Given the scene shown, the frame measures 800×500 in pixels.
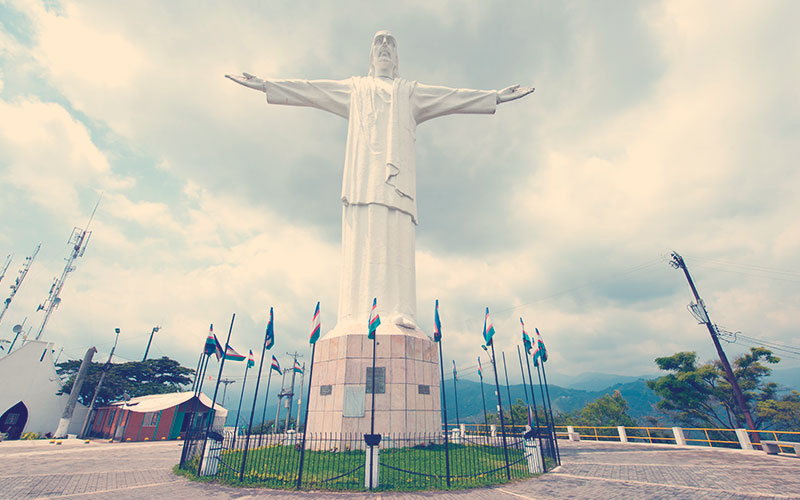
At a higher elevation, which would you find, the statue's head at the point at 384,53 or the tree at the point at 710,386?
the statue's head at the point at 384,53

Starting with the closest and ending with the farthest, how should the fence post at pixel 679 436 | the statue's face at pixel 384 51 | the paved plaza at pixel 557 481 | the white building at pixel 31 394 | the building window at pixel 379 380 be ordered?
the paved plaza at pixel 557 481, the building window at pixel 379 380, the statue's face at pixel 384 51, the fence post at pixel 679 436, the white building at pixel 31 394

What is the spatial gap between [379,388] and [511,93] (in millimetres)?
14173

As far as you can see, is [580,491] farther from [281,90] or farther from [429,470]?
[281,90]

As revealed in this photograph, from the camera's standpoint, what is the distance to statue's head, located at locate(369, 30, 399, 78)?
1798 cm

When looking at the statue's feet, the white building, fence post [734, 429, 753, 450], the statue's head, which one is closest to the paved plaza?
fence post [734, 429, 753, 450]

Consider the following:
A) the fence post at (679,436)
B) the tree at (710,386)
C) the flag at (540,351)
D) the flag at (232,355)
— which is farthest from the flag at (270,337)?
the tree at (710,386)

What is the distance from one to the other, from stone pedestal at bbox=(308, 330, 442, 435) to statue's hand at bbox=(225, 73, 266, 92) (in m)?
11.9

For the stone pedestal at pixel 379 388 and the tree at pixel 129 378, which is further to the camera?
the tree at pixel 129 378

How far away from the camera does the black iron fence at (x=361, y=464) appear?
29.6ft

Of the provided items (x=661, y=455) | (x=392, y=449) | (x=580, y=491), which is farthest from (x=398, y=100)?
(x=661, y=455)

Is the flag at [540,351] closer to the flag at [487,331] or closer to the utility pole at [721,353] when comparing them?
the flag at [487,331]

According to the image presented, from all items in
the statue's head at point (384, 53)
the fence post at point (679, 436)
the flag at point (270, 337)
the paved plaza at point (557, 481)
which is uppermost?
the statue's head at point (384, 53)

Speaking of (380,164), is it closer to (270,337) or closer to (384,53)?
(384,53)

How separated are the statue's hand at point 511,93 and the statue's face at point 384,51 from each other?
5.41 metres
